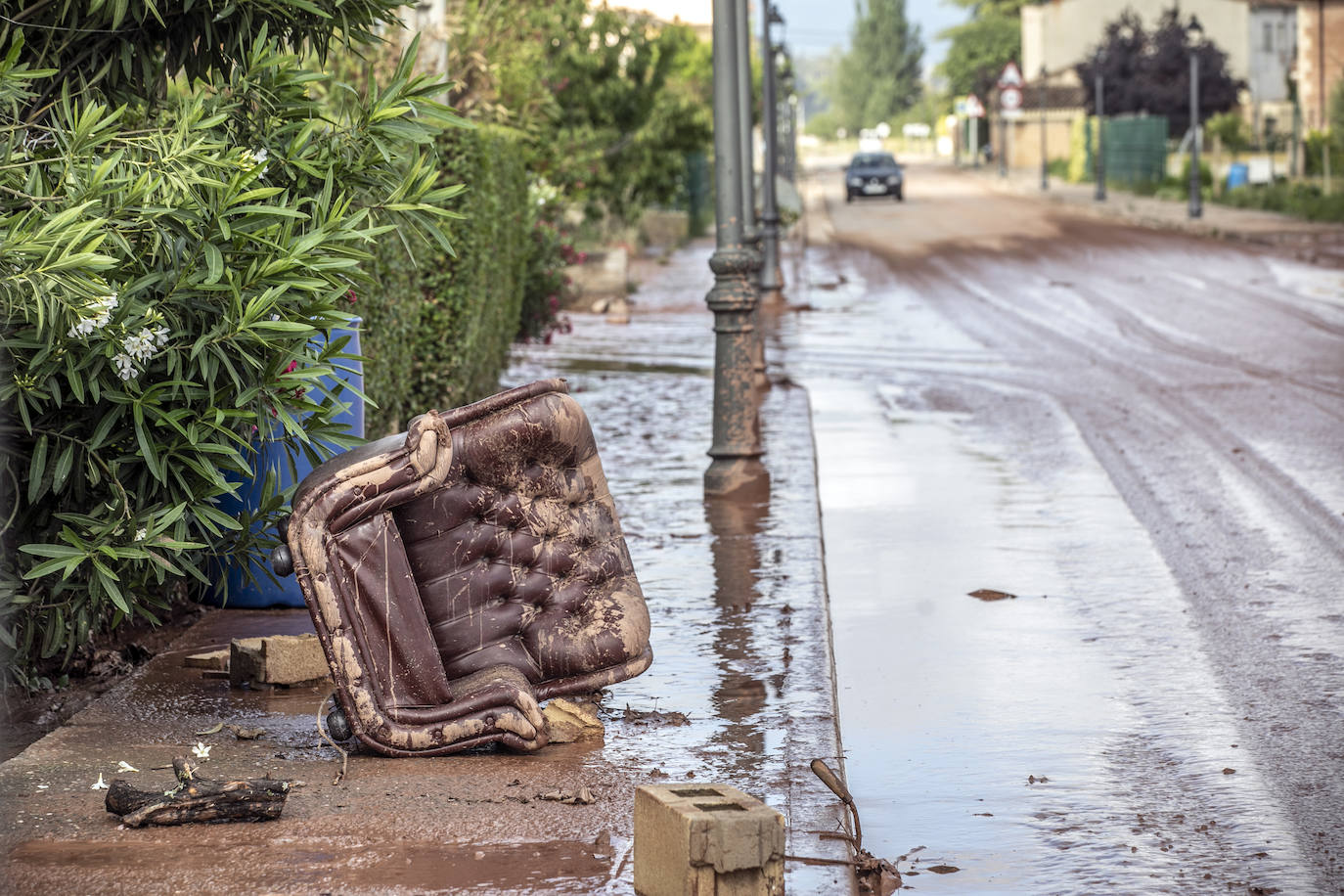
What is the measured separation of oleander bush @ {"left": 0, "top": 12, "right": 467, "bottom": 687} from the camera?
4836 millimetres

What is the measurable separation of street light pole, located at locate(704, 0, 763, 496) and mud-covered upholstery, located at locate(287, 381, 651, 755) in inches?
166

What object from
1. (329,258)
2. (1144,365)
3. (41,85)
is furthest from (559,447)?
(1144,365)

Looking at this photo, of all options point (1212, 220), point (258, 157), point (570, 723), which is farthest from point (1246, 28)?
point (570, 723)

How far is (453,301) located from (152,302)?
18.3 ft

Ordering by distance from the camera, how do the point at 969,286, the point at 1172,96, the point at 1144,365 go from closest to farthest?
the point at 1144,365
the point at 969,286
the point at 1172,96

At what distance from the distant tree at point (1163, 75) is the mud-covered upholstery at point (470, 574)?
2279 inches

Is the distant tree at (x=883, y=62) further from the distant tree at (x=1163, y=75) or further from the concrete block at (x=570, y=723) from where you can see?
the concrete block at (x=570, y=723)

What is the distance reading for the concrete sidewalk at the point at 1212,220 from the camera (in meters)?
30.9

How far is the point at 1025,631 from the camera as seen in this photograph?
22.8 ft

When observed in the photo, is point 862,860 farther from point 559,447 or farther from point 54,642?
point 54,642

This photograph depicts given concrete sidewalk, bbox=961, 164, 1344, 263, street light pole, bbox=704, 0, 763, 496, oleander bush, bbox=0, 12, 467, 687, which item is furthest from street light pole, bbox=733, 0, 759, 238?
concrete sidewalk, bbox=961, 164, 1344, 263

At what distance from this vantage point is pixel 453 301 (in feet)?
34.5

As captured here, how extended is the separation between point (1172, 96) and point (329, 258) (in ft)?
196

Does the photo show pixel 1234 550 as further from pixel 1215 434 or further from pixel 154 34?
pixel 154 34
